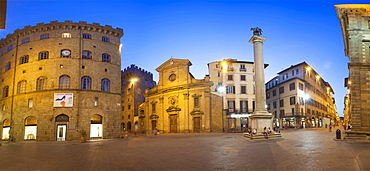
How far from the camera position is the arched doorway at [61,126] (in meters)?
34.4

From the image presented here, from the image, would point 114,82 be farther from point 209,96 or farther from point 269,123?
point 269,123

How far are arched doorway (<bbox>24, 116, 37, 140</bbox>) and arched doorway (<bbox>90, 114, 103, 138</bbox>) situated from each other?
7212 millimetres

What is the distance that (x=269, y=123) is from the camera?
78.7ft

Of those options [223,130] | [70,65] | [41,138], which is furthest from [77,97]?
[223,130]

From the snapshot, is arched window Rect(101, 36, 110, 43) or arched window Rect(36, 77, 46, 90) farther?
arched window Rect(101, 36, 110, 43)

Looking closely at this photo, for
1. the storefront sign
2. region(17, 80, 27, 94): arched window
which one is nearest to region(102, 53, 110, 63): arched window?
the storefront sign

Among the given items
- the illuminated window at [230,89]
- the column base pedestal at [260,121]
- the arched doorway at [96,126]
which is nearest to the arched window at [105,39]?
the arched doorway at [96,126]

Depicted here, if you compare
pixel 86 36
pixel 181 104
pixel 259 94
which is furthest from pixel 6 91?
pixel 259 94

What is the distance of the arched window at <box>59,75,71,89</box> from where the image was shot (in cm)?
3566

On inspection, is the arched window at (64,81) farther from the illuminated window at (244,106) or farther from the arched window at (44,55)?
the illuminated window at (244,106)

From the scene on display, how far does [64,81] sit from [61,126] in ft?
19.6

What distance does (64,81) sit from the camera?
35.8 m

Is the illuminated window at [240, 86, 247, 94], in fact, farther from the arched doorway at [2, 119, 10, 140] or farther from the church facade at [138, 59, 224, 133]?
the arched doorway at [2, 119, 10, 140]

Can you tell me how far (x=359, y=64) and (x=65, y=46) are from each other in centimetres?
3439
